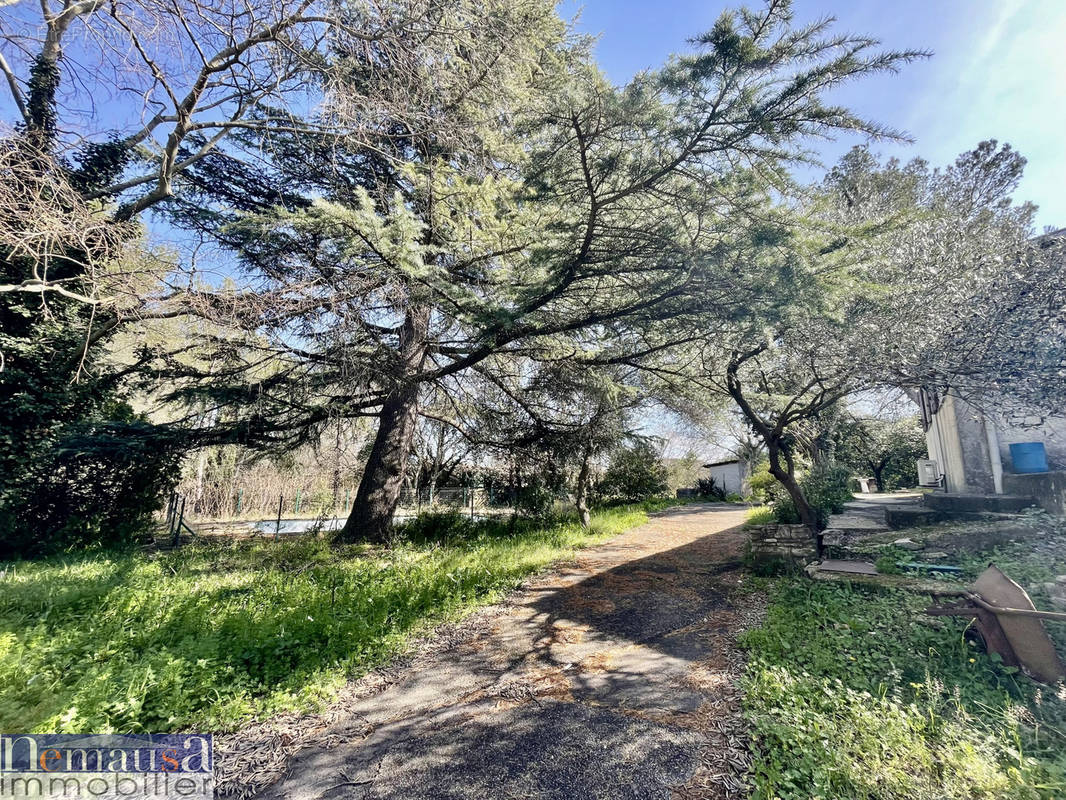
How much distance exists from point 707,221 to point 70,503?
1282 cm

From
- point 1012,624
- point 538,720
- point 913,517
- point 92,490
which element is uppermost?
point 92,490

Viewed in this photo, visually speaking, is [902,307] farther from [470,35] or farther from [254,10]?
[254,10]

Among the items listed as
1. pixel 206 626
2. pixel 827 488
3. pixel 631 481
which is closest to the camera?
pixel 206 626

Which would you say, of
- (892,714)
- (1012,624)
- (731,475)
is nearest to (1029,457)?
(1012,624)

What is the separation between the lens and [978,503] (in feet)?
22.6

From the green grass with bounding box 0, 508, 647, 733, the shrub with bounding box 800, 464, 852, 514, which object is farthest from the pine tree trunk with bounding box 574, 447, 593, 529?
the shrub with bounding box 800, 464, 852, 514

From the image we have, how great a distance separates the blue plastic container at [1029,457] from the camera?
6789 mm

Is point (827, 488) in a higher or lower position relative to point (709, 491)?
higher

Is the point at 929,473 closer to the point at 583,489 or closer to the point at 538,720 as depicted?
the point at 583,489

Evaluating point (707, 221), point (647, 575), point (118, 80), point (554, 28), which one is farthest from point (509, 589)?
point (554, 28)

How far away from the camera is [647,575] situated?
6887mm

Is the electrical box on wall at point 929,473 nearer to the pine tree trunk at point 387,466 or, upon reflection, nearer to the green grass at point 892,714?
the green grass at point 892,714
